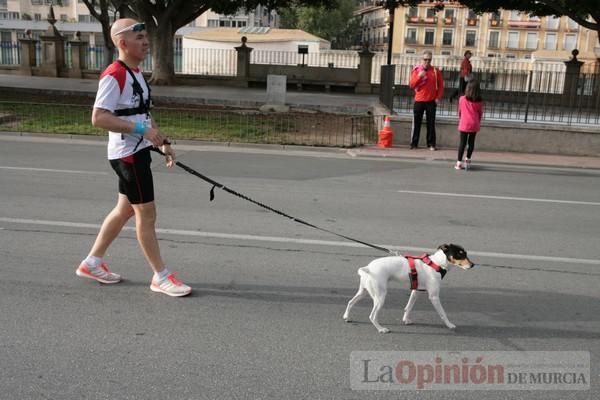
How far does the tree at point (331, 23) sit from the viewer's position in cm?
9900

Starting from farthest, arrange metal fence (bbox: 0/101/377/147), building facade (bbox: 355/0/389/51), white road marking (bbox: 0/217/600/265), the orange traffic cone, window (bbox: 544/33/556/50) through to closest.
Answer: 1. building facade (bbox: 355/0/389/51)
2. window (bbox: 544/33/556/50)
3. metal fence (bbox: 0/101/377/147)
4. the orange traffic cone
5. white road marking (bbox: 0/217/600/265)

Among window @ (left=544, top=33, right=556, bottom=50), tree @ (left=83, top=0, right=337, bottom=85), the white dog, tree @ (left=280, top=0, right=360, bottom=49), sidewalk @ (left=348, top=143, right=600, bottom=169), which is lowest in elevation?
sidewalk @ (left=348, top=143, right=600, bottom=169)

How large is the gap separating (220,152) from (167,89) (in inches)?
602

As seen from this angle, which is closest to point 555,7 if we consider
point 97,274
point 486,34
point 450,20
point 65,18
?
point 97,274

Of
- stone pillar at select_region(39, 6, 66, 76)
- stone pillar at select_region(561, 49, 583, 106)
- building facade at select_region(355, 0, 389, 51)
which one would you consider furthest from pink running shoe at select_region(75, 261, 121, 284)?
building facade at select_region(355, 0, 389, 51)

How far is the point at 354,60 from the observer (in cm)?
4662

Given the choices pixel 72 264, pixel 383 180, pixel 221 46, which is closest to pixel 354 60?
pixel 221 46

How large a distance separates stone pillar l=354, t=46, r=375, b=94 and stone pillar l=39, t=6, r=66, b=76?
1594cm

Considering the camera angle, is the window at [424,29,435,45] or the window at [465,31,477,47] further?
the window at [424,29,435,45]

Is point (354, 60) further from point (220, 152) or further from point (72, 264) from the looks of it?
point (72, 264)

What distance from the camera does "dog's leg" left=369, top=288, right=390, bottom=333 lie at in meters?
4.01

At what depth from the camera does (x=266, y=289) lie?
4.94m

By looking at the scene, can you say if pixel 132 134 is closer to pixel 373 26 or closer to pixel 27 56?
pixel 27 56

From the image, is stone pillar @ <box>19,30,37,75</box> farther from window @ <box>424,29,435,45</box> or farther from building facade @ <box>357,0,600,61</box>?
window @ <box>424,29,435,45</box>
